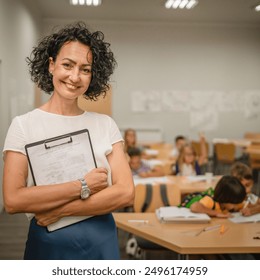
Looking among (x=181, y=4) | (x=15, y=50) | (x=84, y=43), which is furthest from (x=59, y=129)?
(x=181, y=4)

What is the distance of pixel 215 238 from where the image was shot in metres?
2.42

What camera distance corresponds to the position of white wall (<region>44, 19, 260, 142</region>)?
2.25m

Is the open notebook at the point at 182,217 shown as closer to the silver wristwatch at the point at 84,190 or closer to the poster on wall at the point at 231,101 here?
the poster on wall at the point at 231,101

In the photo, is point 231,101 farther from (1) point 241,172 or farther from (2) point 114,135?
(2) point 114,135

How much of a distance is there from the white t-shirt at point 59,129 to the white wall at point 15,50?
12.4 inches

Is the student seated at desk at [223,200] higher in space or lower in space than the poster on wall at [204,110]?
lower

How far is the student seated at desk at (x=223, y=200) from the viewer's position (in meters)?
2.90

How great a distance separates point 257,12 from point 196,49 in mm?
545

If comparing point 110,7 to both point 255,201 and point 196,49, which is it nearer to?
point 196,49

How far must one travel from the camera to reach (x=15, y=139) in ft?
5.05

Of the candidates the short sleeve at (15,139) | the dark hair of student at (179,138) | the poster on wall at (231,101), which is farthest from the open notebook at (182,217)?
the short sleeve at (15,139)

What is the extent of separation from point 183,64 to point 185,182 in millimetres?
1597

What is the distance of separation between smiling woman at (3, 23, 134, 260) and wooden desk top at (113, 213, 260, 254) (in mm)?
690
